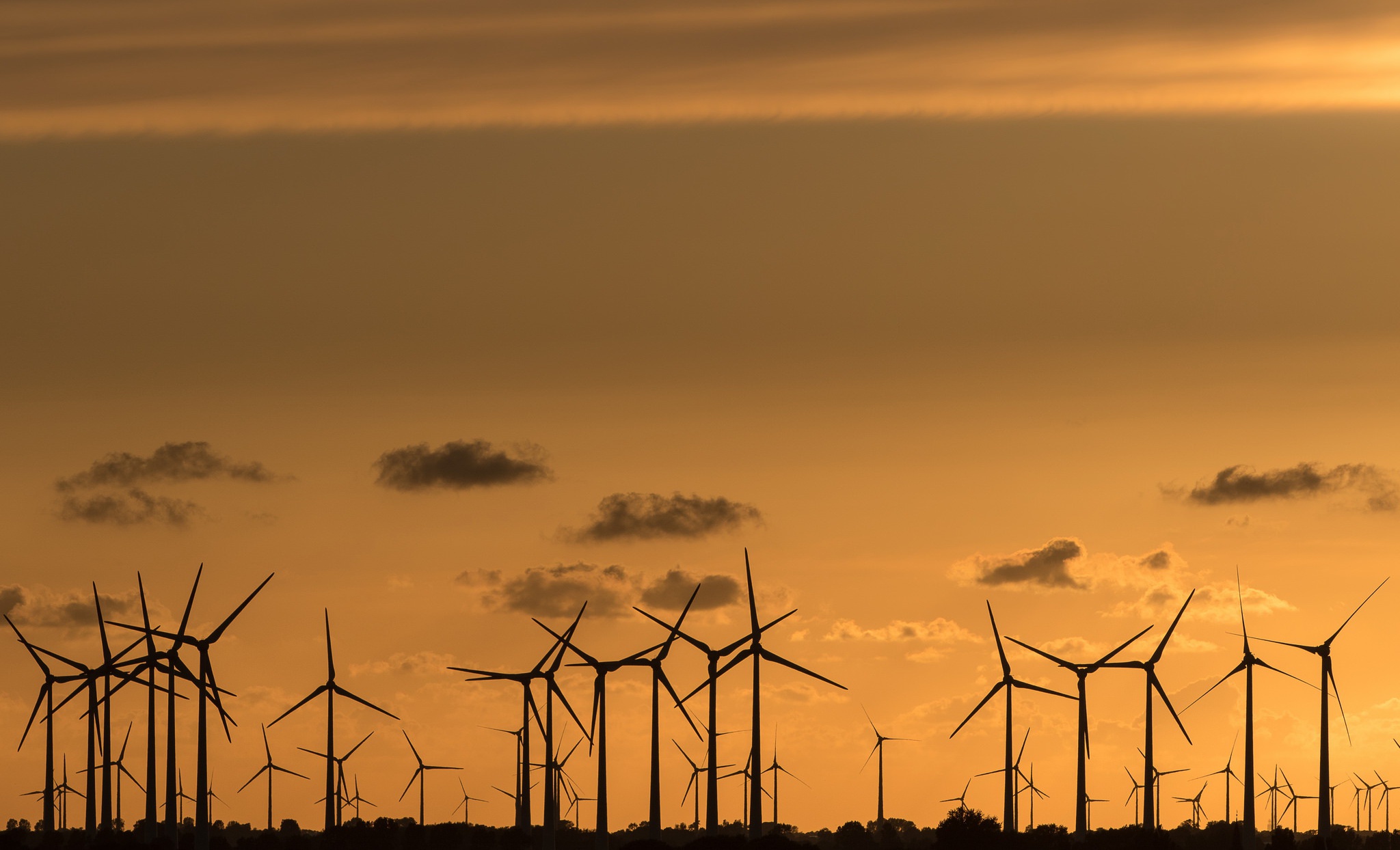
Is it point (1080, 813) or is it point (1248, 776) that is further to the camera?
point (1080, 813)

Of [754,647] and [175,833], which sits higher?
[754,647]

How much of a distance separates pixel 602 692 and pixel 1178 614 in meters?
45.3

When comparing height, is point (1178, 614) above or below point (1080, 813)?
above

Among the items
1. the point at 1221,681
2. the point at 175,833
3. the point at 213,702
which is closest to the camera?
the point at 213,702

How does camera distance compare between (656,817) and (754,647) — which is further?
(754,647)

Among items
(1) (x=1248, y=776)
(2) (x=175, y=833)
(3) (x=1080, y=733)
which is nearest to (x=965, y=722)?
(3) (x=1080, y=733)

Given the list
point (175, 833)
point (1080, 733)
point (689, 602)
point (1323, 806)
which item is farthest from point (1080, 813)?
point (175, 833)

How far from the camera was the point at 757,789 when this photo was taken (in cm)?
17150

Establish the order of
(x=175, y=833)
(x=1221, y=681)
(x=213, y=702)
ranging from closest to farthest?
(x=213, y=702) < (x=175, y=833) < (x=1221, y=681)

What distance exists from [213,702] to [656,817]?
3106 centimetres

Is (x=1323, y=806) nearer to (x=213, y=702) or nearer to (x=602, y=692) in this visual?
(x=602, y=692)

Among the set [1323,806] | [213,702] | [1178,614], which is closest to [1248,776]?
[1323,806]

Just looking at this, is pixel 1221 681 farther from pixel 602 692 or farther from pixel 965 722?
pixel 602 692

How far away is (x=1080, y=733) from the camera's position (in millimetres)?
192625
